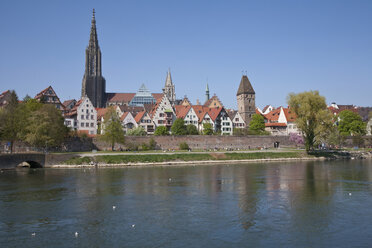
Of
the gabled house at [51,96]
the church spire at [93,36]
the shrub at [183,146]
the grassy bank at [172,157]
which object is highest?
the church spire at [93,36]

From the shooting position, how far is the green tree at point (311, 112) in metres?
77.6

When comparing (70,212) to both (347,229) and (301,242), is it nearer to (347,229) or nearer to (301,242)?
(301,242)

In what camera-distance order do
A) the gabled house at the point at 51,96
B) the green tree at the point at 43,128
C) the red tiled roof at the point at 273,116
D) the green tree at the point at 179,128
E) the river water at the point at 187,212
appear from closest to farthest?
the river water at the point at 187,212, the green tree at the point at 43,128, the green tree at the point at 179,128, the gabled house at the point at 51,96, the red tiled roof at the point at 273,116

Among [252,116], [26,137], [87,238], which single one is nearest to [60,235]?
[87,238]

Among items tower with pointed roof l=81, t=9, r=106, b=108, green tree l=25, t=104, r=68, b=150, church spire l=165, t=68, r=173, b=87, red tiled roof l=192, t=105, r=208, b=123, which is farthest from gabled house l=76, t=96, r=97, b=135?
church spire l=165, t=68, r=173, b=87

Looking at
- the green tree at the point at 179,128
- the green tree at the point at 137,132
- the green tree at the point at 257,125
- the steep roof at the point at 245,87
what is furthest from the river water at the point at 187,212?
the steep roof at the point at 245,87

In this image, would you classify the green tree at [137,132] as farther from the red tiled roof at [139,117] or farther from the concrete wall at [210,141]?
the red tiled roof at [139,117]

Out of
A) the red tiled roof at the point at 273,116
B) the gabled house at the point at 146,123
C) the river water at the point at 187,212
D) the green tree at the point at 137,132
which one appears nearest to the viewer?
the river water at the point at 187,212

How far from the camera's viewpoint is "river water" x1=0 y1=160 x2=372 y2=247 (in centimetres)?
2336

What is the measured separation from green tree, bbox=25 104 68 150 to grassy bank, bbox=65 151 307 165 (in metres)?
6.33

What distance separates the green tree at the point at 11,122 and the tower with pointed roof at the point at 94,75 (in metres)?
93.4

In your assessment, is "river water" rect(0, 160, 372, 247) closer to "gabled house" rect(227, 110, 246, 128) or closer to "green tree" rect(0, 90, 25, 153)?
"green tree" rect(0, 90, 25, 153)

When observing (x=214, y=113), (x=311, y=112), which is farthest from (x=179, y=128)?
(x=311, y=112)

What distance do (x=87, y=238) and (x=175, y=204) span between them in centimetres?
1083
